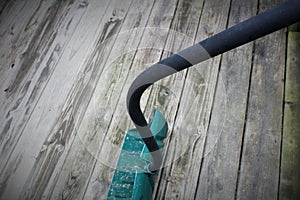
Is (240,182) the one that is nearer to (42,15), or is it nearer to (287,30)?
(287,30)

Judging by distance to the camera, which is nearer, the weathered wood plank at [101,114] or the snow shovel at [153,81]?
the snow shovel at [153,81]

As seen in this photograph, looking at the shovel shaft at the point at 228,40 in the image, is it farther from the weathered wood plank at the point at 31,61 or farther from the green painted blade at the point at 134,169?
the weathered wood plank at the point at 31,61

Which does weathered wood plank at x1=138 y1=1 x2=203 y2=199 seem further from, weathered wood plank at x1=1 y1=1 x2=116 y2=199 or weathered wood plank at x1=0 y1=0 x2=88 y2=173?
weathered wood plank at x1=0 y1=0 x2=88 y2=173

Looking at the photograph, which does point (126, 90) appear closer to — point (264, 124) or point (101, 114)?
point (101, 114)

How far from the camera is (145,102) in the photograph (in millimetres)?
1357

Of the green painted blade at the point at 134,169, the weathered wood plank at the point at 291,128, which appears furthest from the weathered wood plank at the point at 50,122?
the weathered wood plank at the point at 291,128

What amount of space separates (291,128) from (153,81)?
797 millimetres

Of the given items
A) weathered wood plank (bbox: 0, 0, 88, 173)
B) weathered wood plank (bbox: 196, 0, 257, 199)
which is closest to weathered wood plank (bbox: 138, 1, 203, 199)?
weathered wood plank (bbox: 196, 0, 257, 199)

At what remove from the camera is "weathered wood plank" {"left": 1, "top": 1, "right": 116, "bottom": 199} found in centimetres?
127

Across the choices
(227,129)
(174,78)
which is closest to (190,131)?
(227,129)

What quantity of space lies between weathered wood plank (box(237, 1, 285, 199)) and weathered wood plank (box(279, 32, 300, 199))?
22 mm

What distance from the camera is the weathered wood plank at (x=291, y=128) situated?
3.57 feet

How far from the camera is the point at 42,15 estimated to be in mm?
1771

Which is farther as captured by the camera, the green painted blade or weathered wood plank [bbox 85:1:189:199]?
weathered wood plank [bbox 85:1:189:199]
